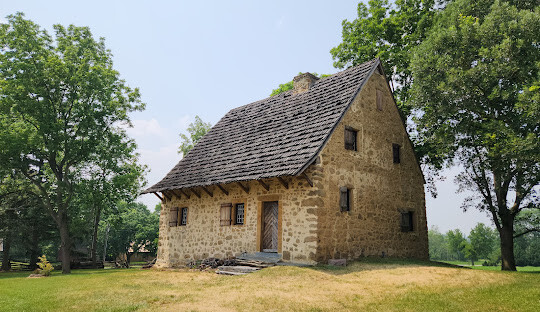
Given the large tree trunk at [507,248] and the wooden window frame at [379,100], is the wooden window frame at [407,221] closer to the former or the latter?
the large tree trunk at [507,248]

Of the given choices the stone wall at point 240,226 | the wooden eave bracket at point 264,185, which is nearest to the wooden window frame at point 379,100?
the stone wall at point 240,226

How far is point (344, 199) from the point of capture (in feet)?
45.4

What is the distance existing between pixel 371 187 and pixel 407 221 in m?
3.34

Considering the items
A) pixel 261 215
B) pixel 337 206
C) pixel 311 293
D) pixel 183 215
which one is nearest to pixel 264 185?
pixel 261 215

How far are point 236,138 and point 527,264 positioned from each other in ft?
167

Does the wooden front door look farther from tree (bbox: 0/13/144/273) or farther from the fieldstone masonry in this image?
tree (bbox: 0/13/144/273)

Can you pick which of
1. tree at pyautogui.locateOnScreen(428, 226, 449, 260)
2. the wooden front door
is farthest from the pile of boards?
tree at pyautogui.locateOnScreen(428, 226, 449, 260)

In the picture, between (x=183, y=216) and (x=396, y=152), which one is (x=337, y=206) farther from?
(x=183, y=216)

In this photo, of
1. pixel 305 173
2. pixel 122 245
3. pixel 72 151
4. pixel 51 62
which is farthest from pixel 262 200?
pixel 122 245

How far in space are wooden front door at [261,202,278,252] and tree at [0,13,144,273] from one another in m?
12.6

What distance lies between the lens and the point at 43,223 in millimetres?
28219

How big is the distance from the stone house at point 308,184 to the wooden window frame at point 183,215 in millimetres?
56

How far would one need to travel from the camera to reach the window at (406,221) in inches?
660

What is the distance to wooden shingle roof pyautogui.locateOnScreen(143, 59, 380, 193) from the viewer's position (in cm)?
1361
